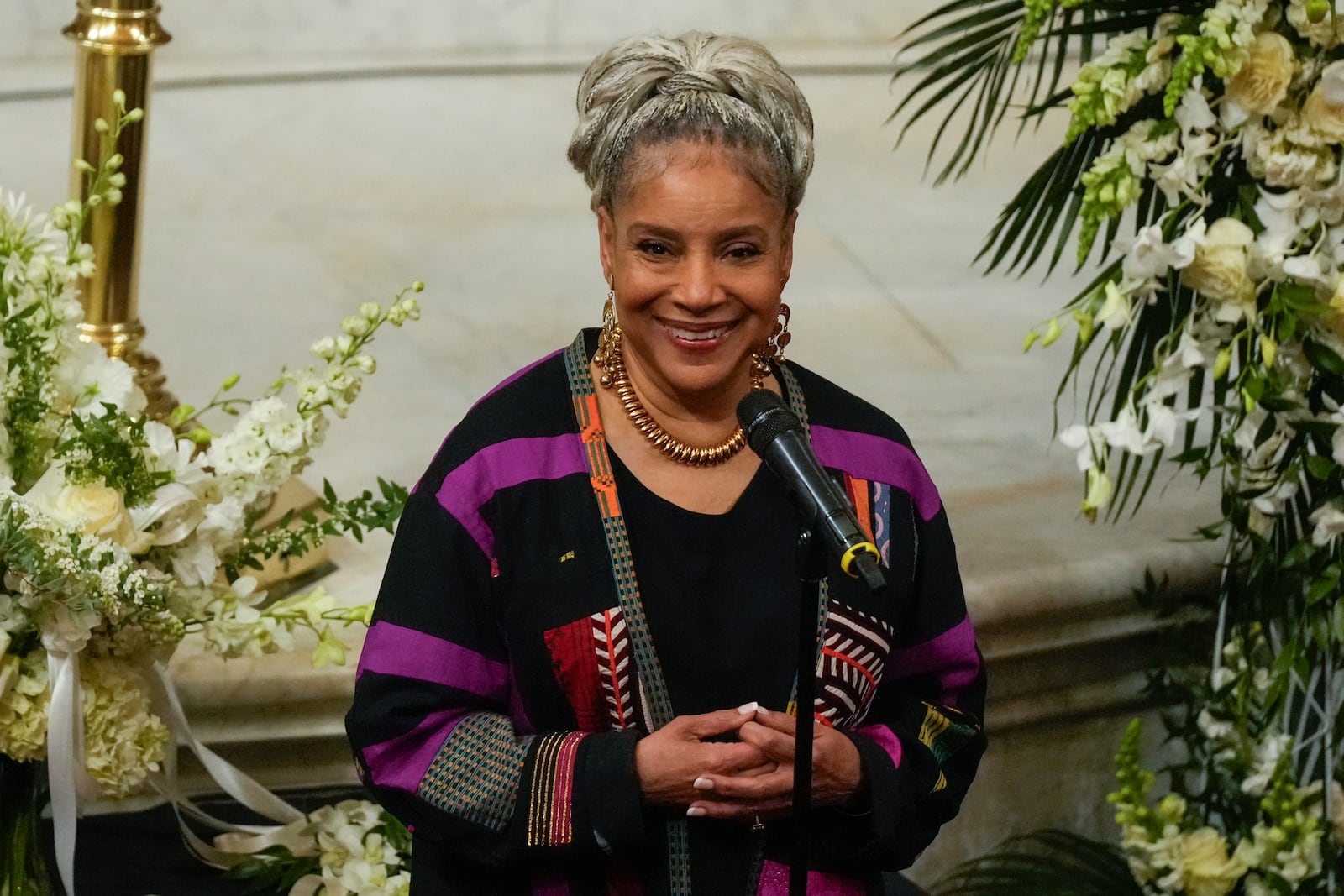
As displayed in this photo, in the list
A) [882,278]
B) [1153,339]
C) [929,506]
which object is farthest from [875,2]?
[929,506]

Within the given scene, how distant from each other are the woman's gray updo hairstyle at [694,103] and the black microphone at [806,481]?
338 mm

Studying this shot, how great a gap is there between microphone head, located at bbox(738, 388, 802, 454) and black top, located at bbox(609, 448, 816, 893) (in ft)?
1.07

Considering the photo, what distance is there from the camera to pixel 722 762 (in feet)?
6.00

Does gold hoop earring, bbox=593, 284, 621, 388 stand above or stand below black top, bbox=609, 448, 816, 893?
above

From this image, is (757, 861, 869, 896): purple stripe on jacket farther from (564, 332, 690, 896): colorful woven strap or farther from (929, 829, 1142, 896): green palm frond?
(929, 829, 1142, 896): green palm frond

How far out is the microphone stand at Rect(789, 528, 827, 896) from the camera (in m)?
1.54

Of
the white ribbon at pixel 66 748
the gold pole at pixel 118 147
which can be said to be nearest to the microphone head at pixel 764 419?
the white ribbon at pixel 66 748

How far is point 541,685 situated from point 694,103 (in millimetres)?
600

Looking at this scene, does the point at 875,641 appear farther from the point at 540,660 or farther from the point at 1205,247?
the point at 1205,247

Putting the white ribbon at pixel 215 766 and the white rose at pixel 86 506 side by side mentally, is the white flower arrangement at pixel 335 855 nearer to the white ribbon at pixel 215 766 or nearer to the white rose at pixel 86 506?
the white ribbon at pixel 215 766

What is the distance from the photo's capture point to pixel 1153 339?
2.44 m

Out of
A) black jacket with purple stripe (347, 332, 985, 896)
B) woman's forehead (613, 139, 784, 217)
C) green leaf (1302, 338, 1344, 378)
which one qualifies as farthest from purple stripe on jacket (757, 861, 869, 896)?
green leaf (1302, 338, 1344, 378)

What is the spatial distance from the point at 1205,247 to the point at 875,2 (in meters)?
4.83

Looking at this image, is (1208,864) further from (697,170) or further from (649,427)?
(697,170)
